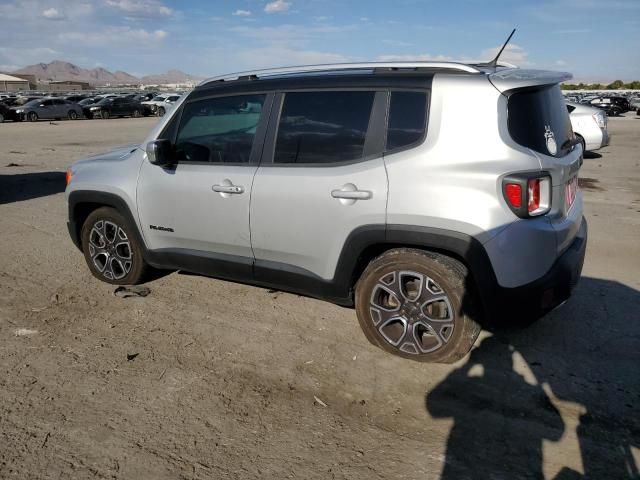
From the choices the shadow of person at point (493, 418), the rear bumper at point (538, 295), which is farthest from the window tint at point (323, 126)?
the shadow of person at point (493, 418)

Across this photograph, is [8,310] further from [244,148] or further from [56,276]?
[244,148]

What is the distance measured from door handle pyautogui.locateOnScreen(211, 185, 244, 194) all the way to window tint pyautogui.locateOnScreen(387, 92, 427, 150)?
1139mm

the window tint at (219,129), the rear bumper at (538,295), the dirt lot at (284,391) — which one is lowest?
the dirt lot at (284,391)

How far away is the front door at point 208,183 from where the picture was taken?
3951 mm

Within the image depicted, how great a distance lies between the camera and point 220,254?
13.7 ft

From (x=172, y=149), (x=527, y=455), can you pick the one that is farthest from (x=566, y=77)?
(x=172, y=149)

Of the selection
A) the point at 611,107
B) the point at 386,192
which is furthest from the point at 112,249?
the point at 611,107

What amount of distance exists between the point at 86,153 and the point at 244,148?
13.1 meters

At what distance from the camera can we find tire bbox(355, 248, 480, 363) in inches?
130

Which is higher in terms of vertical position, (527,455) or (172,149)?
(172,149)

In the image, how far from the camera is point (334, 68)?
3881mm

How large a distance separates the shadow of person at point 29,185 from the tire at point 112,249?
15.3ft

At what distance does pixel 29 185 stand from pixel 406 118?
29.5ft

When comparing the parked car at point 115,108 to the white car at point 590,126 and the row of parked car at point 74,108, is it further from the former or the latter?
the white car at point 590,126
